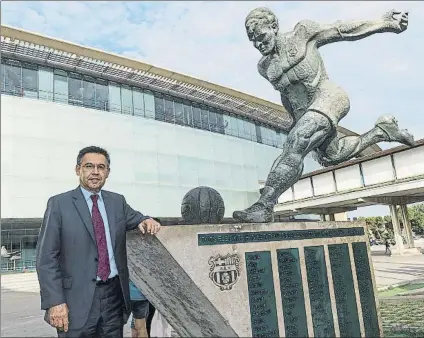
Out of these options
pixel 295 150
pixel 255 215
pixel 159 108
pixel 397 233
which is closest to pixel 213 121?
pixel 159 108

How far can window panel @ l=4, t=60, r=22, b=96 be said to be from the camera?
20.9 metres

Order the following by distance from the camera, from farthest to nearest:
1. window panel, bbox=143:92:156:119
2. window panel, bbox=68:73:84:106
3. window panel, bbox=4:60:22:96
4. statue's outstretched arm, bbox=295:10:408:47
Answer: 1. window panel, bbox=143:92:156:119
2. window panel, bbox=68:73:84:106
3. window panel, bbox=4:60:22:96
4. statue's outstretched arm, bbox=295:10:408:47

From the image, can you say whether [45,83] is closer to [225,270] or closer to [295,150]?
[295,150]

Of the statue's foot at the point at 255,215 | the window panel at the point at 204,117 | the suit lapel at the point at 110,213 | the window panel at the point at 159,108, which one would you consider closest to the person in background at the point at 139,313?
the statue's foot at the point at 255,215

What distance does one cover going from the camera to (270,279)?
288cm

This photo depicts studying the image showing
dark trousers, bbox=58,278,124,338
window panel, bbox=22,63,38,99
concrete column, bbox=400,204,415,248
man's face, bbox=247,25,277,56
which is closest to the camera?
dark trousers, bbox=58,278,124,338

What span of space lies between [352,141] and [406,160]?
11229mm

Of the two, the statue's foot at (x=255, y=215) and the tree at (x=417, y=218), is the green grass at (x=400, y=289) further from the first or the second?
the tree at (x=417, y=218)

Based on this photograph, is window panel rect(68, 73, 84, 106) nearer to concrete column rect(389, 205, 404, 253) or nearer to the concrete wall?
the concrete wall

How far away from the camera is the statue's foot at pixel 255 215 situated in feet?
10.2

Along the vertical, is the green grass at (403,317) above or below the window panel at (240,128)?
below

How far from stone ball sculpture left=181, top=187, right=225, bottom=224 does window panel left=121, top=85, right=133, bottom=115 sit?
22238 millimetres

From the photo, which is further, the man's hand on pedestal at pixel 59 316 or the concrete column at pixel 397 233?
the concrete column at pixel 397 233

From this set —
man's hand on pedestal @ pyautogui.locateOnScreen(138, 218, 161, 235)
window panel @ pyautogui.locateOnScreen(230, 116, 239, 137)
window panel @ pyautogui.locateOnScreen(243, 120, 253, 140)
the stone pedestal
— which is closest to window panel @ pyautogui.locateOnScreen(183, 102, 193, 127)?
window panel @ pyautogui.locateOnScreen(230, 116, 239, 137)
